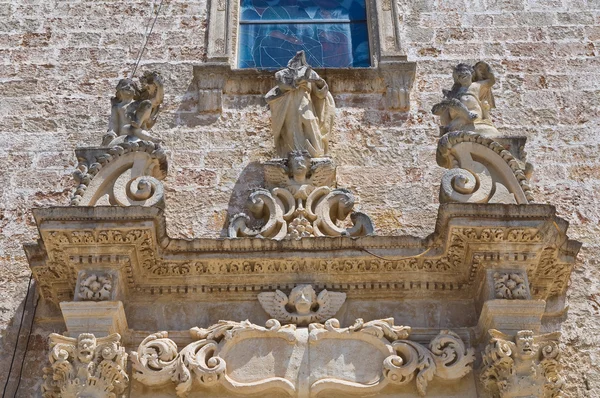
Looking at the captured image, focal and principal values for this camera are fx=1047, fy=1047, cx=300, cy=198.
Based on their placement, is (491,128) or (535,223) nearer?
(535,223)

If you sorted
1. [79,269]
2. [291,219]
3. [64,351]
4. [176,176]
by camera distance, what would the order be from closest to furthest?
[64,351] → [79,269] → [291,219] → [176,176]

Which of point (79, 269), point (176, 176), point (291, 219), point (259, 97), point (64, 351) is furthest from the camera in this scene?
point (259, 97)

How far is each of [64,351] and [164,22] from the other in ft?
11.7

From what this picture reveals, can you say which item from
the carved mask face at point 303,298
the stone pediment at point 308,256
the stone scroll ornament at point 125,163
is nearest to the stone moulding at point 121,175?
the stone scroll ornament at point 125,163

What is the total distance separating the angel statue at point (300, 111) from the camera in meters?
7.23

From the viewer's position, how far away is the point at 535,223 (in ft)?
20.4

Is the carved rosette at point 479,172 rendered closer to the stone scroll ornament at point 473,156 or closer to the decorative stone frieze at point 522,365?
the stone scroll ornament at point 473,156

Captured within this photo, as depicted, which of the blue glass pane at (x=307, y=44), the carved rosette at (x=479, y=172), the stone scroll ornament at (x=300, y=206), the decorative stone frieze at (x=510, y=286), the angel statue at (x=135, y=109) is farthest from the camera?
the blue glass pane at (x=307, y=44)

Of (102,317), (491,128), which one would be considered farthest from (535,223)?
(102,317)

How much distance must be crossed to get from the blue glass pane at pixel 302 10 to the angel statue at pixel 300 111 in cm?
154

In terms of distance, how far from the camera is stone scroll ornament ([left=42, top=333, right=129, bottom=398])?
19.1 ft

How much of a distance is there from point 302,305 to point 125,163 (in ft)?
4.92

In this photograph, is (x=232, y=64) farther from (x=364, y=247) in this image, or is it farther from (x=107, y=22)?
(x=364, y=247)

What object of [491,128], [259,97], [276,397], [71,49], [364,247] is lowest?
[276,397]
